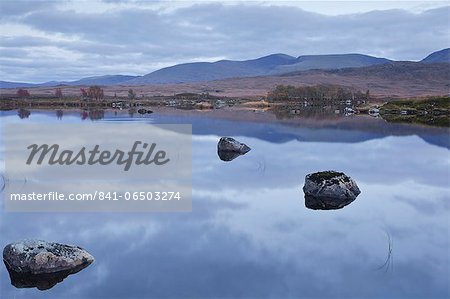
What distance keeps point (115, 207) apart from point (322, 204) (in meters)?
5.63

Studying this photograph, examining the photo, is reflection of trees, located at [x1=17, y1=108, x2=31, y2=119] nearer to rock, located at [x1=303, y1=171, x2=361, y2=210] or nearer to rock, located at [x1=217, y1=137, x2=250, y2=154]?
rock, located at [x1=217, y1=137, x2=250, y2=154]

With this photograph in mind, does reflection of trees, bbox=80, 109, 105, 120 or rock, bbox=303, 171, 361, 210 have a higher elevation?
rock, bbox=303, 171, 361, 210

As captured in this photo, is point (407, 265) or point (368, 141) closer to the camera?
point (407, 265)

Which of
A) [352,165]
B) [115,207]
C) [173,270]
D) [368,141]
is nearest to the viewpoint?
[173,270]

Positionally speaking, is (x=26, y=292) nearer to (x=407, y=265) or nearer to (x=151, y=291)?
(x=151, y=291)

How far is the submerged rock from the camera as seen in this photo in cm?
864

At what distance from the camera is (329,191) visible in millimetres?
14273

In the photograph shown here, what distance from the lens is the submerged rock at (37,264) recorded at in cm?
864

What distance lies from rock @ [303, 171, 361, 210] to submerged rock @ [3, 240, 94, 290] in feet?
23.3

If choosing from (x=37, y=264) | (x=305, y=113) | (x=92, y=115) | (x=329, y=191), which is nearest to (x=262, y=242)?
(x=329, y=191)

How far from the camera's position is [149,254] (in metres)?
9.95

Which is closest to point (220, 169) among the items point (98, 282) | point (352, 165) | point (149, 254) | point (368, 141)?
point (352, 165)

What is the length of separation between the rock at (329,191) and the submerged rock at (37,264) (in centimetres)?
711

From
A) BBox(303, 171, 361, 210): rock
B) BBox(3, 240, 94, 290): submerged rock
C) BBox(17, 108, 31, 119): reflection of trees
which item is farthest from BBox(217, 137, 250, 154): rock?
BBox(17, 108, 31, 119): reflection of trees
